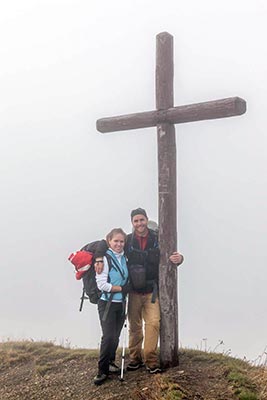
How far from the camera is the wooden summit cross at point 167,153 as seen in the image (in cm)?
762

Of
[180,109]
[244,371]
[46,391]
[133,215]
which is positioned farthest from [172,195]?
[46,391]

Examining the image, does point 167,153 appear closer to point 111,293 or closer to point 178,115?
point 178,115

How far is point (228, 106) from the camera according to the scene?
7.21 metres

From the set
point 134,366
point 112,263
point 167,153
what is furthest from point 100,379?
point 167,153

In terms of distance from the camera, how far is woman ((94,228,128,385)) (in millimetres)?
7219

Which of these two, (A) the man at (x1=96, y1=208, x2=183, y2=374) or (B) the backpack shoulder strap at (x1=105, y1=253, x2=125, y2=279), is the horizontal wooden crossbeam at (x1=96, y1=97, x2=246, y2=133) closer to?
(A) the man at (x1=96, y1=208, x2=183, y2=374)

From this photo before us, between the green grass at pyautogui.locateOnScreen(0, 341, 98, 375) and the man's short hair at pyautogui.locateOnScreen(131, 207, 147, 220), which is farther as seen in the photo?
the green grass at pyautogui.locateOnScreen(0, 341, 98, 375)

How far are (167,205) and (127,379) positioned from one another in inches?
104

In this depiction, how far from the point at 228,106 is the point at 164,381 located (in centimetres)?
390

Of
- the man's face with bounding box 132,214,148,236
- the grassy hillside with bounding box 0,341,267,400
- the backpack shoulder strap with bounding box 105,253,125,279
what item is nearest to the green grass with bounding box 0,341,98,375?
the grassy hillside with bounding box 0,341,267,400

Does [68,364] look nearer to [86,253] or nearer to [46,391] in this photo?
[46,391]

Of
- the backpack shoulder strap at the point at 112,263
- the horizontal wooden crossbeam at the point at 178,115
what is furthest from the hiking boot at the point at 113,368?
the horizontal wooden crossbeam at the point at 178,115

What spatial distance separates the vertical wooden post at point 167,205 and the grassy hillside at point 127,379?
464 millimetres

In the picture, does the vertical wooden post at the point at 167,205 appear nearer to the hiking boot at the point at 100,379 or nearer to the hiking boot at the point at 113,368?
the hiking boot at the point at 113,368
